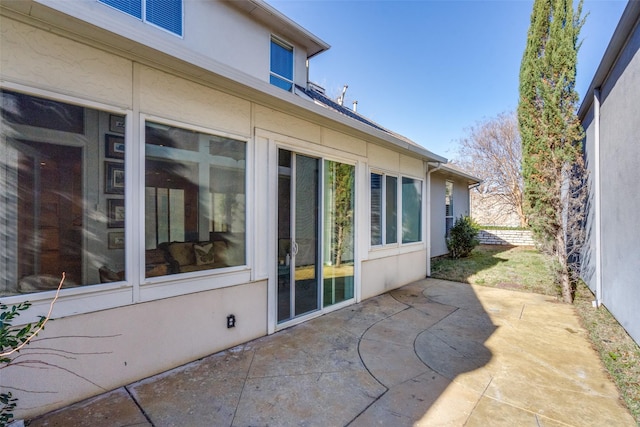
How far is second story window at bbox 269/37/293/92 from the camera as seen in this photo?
7047mm

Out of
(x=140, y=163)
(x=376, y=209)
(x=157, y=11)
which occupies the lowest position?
(x=376, y=209)

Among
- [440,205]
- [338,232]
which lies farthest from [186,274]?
[440,205]

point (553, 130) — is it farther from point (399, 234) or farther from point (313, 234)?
point (313, 234)

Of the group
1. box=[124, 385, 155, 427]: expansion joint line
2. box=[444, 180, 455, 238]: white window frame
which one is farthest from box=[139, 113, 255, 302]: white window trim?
box=[444, 180, 455, 238]: white window frame

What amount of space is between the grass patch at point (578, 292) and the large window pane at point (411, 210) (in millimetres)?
1498

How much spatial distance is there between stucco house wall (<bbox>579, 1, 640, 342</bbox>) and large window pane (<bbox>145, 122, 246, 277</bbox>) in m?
4.80

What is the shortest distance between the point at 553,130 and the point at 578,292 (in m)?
3.42

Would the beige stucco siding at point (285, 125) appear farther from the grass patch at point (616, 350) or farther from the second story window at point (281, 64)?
the grass patch at point (616, 350)

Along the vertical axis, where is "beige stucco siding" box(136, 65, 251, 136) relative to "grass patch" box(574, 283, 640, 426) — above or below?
above

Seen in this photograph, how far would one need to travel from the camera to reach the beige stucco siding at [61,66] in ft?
7.24

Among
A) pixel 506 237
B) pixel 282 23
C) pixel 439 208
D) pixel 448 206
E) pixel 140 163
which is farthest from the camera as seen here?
pixel 506 237

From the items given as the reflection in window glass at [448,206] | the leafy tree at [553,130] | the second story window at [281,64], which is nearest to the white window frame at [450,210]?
Result: the reflection in window glass at [448,206]

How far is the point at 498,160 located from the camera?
72.8 feet

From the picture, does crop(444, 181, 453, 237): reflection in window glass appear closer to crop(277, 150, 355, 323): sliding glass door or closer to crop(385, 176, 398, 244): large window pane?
crop(385, 176, 398, 244): large window pane
